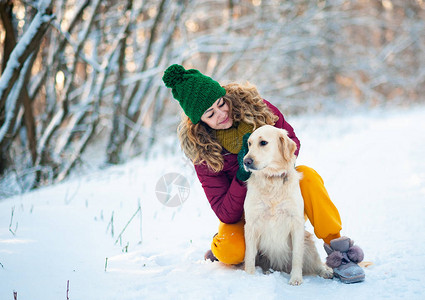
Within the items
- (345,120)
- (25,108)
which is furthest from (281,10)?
(25,108)

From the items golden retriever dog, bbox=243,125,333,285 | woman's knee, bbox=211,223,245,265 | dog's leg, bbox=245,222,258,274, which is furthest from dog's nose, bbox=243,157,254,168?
woman's knee, bbox=211,223,245,265

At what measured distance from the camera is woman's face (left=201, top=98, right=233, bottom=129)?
7.41 ft

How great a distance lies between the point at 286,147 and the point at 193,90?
0.72 meters

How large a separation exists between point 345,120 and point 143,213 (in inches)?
Answer: 359

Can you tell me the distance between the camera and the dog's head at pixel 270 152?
2000 millimetres

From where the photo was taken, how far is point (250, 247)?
2062 mm

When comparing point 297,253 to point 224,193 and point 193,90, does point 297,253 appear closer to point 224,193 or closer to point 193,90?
point 224,193

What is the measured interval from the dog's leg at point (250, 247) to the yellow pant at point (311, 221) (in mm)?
74

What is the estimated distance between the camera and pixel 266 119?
2.37 meters

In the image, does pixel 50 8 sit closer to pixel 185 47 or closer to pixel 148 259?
pixel 148 259

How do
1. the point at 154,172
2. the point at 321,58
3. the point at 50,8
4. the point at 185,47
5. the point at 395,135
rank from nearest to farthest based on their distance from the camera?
the point at 50,8 < the point at 154,172 < the point at 185,47 < the point at 395,135 < the point at 321,58

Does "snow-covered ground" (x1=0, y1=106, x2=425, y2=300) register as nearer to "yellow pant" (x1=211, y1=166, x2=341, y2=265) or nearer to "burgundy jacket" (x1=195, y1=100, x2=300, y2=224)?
"yellow pant" (x1=211, y1=166, x2=341, y2=265)

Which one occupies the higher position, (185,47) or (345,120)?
(185,47)

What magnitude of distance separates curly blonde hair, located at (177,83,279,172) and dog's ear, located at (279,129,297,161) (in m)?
0.29
